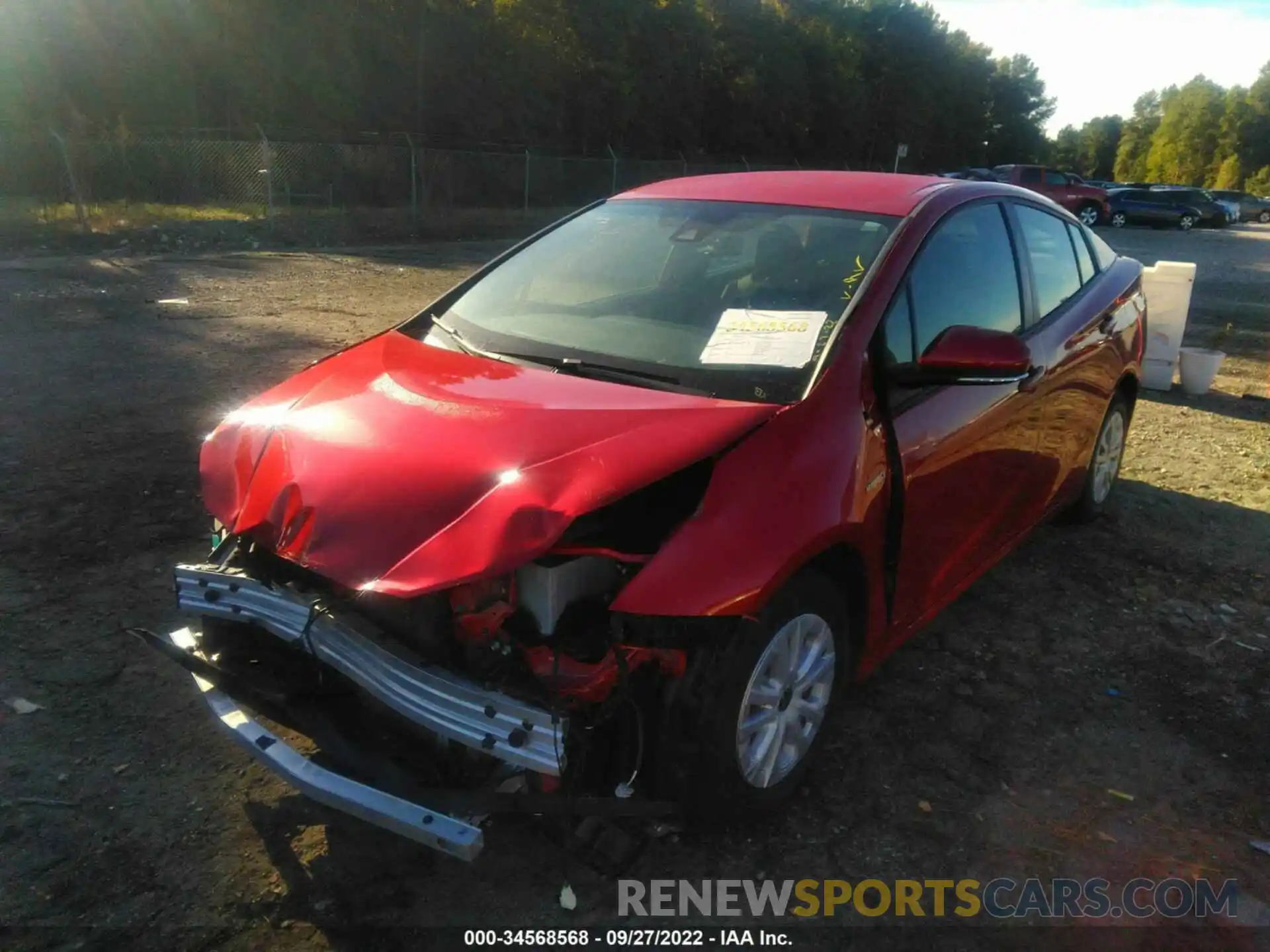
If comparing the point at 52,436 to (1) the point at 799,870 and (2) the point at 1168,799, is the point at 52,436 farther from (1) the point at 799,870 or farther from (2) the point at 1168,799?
(2) the point at 1168,799

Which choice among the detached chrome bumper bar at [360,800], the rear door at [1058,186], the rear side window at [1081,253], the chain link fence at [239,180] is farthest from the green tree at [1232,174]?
the detached chrome bumper bar at [360,800]

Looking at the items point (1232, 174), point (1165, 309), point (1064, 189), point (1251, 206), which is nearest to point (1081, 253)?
point (1165, 309)

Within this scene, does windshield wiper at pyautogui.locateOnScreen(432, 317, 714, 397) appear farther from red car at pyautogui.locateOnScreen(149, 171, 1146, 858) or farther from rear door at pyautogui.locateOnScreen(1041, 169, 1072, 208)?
rear door at pyautogui.locateOnScreen(1041, 169, 1072, 208)

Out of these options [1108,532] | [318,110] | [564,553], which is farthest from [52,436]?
[318,110]

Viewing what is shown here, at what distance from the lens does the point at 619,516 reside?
2496 millimetres

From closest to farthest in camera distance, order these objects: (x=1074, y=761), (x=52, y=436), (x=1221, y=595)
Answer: (x=1074, y=761)
(x=1221, y=595)
(x=52, y=436)

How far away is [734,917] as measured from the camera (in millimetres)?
2574

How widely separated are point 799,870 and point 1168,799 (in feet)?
4.25

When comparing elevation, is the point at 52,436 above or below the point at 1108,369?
below

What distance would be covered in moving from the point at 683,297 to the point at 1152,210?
3846cm

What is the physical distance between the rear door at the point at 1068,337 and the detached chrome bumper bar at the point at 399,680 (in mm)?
2702

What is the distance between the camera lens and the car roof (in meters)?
3.58

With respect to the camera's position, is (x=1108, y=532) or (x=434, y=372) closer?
(x=434, y=372)

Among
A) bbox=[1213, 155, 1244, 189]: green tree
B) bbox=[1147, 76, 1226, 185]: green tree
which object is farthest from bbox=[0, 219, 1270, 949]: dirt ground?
bbox=[1147, 76, 1226, 185]: green tree
